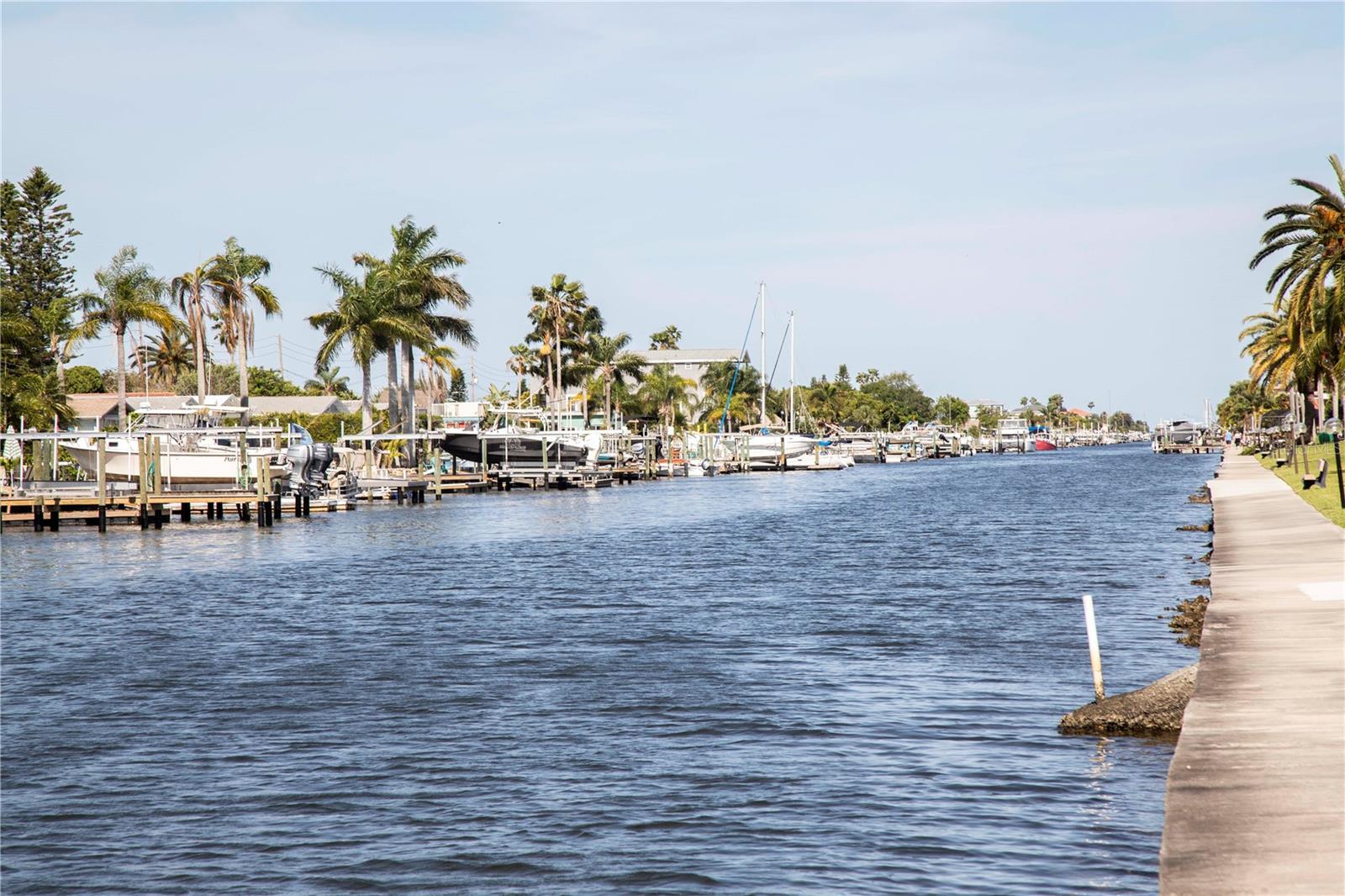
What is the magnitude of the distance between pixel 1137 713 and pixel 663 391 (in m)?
134

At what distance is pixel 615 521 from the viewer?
A: 56312mm

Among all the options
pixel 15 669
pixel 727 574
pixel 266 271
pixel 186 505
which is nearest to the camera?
pixel 15 669

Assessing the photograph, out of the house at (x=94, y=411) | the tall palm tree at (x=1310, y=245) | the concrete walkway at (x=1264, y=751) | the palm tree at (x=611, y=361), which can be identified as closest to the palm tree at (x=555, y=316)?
the palm tree at (x=611, y=361)

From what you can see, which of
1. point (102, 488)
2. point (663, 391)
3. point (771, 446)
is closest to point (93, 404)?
point (102, 488)

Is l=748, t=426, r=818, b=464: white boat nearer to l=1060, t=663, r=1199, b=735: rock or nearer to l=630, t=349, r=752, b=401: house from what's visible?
l=630, t=349, r=752, b=401: house

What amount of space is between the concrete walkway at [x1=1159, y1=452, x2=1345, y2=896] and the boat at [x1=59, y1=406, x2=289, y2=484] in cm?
4363

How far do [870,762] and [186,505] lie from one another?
1771 inches

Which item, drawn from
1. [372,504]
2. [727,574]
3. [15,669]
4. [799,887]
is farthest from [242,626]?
[372,504]

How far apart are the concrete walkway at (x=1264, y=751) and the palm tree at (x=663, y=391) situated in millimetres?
125738

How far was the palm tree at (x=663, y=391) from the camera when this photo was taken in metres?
146

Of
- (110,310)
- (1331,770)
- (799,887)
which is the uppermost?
(110,310)

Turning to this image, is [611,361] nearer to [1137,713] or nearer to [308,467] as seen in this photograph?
[308,467]

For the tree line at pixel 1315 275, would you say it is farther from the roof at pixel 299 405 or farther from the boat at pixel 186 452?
the roof at pixel 299 405

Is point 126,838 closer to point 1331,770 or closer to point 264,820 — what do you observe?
point 264,820
